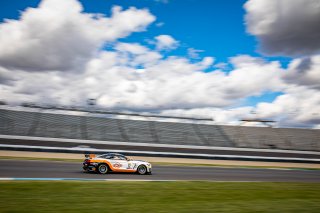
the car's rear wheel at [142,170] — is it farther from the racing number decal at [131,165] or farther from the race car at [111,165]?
the racing number decal at [131,165]

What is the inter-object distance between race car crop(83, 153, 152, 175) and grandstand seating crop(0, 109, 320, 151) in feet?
67.4

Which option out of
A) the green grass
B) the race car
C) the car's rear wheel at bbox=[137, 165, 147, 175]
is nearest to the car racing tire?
the race car

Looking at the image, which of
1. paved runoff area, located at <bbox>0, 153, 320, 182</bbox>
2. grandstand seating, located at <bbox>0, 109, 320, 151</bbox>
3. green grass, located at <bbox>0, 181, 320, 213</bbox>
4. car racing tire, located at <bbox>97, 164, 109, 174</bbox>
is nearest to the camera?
green grass, located at <bbox>0, 181, 320, 213</bbox>

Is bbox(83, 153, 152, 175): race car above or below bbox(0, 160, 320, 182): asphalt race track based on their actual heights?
above

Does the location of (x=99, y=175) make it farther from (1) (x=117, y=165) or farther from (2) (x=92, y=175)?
(1) (x=117, y=165)

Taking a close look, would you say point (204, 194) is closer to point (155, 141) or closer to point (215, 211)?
point (215, 211)

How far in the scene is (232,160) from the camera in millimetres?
29734

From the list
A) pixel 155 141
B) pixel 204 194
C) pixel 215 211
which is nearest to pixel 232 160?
A: pixel 155 141

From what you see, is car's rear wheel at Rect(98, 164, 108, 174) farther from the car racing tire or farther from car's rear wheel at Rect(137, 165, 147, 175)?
car's rear wheel at Rect(137, 165, 147, 175)

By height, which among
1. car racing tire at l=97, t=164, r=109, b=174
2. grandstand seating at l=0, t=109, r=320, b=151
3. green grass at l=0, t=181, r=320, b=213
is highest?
grandstand seating at l=0, t=109, r=320, b=151

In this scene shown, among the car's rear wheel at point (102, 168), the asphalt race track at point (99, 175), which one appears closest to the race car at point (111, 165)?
the car's rear wheel at point (102, 168)

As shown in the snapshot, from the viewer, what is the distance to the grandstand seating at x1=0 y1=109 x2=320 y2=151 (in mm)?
32938

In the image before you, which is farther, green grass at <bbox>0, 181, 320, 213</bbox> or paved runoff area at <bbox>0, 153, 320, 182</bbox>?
paved runoff area at <bbox>0, 153, 320, 182</bbox>

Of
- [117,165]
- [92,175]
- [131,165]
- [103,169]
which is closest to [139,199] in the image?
[92,175]
